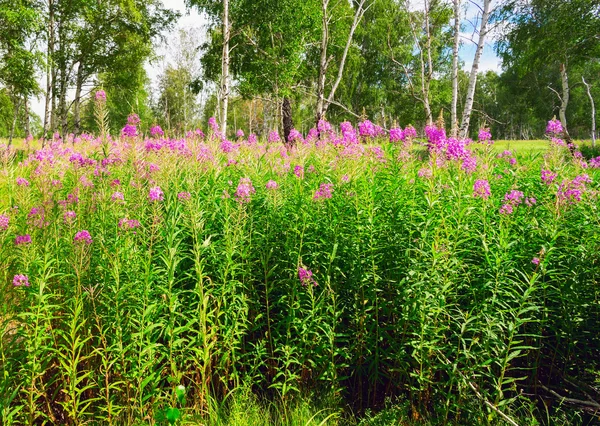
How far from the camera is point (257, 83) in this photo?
19078 millimetres

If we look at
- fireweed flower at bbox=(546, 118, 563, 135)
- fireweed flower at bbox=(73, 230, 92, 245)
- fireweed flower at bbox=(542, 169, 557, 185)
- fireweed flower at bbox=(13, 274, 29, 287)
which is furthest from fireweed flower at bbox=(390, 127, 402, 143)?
fireweed flower at bbox=(13, 274, 29, 287)

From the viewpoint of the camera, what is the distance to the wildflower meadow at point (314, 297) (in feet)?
8.52

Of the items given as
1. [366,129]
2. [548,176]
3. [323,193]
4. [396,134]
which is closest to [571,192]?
[548,176]

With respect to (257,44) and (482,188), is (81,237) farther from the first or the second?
(257,44)

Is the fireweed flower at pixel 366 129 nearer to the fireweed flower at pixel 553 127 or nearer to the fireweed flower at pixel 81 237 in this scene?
the fireweed flower at pixel 553 127

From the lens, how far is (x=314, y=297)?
3092 mm

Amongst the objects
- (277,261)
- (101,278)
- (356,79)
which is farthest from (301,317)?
(356,79)

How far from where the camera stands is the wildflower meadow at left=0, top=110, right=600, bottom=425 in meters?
2.60

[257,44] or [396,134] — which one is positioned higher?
[257,44]

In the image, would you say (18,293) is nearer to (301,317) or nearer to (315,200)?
(301,317)

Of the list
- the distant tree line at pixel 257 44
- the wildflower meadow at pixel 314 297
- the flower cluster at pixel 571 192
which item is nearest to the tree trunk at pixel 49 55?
the distant tree line at pixel 257 44

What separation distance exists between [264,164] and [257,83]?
50.7 ft


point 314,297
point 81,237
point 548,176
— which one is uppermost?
point 548,176

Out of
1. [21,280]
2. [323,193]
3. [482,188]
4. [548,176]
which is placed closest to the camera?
[21,280]
